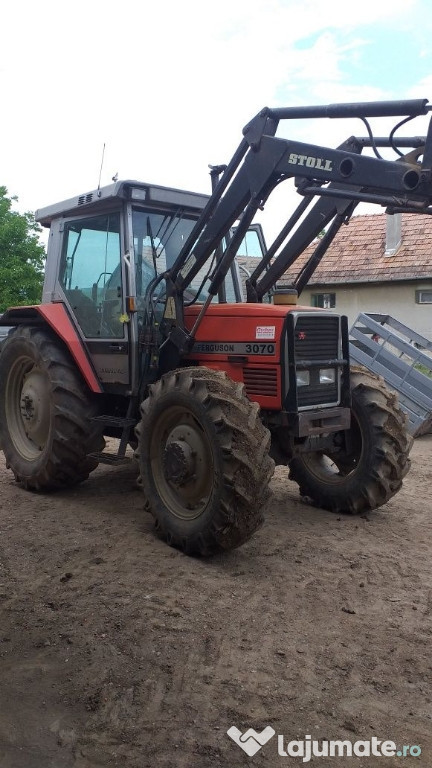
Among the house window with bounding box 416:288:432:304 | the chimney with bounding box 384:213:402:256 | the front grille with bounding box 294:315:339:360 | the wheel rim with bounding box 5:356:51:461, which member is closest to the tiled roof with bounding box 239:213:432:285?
Result: the chimney with bounding box 384:213:402:256

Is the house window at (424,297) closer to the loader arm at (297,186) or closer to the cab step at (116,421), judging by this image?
the loader arm at (297,186)

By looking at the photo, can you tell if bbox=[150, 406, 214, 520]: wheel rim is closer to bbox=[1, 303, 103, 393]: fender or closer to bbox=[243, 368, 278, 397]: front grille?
bbox=[243, 368, 278, 397]: front grille

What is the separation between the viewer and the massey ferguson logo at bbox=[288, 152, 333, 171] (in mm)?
4590

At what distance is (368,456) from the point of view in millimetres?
5676

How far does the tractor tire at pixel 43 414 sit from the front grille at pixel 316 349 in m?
1.96

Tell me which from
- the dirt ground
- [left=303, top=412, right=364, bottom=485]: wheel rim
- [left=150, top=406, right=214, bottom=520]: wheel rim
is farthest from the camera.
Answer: [left=303, top=412, right=364, bottom=485]: wheel rim

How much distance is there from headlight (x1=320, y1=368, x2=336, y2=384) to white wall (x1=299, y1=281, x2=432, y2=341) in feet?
46.7

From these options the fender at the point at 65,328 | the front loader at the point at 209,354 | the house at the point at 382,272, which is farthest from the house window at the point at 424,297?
the fender at the point at 65,328

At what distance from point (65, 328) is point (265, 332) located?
2.06 m

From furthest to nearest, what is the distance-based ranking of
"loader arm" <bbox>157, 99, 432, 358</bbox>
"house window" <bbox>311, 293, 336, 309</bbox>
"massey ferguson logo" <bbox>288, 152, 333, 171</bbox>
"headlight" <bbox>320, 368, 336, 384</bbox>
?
1. "house window" <bbox>311, 293, 336, 309</bbox>
2. "headlight" <bbox>320, 368, 336, 384</bbox>
3. "massey ferguson logo" <bbox>288, 152, 333, 171</bbox>
4. "loader arm" <bbox>157, 99, 432, 358</bbox>

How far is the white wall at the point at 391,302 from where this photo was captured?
63.6ft

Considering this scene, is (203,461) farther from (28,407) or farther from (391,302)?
(391,302)

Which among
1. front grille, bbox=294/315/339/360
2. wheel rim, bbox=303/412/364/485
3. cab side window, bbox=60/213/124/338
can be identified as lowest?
wheel rim, bbox=303/412/364/485

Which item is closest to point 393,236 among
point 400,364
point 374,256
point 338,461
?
point 374,256
